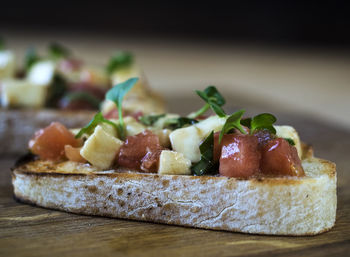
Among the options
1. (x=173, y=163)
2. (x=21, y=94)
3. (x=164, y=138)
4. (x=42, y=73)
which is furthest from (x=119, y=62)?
(x=173, y=163)

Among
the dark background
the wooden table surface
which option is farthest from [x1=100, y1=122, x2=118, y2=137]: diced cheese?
the dark background

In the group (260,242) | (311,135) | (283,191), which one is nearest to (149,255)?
(260,242)

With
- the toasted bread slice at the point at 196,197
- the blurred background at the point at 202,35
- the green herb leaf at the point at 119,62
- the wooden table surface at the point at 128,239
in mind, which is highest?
the blurred background at the point at 202,35

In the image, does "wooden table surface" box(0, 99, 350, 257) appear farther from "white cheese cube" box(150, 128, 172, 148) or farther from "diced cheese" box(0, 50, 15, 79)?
"diced cheese" box(0, 50, 15, 79)

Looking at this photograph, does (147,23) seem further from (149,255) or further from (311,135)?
(149,255)

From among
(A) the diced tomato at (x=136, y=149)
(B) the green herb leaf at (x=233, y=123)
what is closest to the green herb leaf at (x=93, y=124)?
(A) the diced tomato at (x=136, y=149)

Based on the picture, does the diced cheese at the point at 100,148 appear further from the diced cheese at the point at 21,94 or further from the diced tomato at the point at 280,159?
the diced cheese at the point at 21,94

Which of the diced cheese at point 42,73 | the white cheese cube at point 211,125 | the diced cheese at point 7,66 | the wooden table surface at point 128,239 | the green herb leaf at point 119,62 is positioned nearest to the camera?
the wooden table surface at point 128,239
